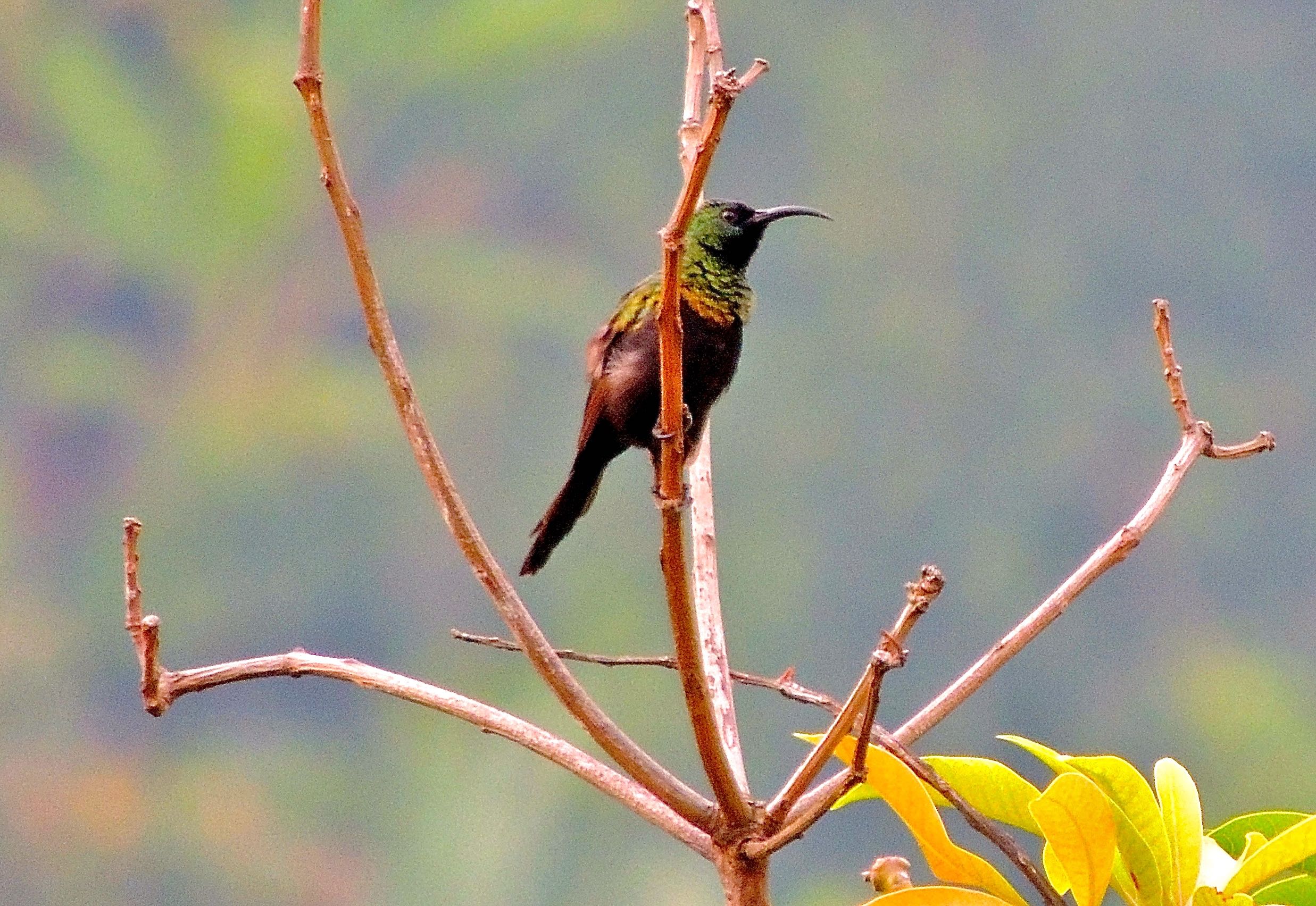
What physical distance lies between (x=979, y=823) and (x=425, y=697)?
0.37 metres

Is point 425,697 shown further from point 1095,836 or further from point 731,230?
point 731,230

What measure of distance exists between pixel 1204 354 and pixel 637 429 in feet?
7.63

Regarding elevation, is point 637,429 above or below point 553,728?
above

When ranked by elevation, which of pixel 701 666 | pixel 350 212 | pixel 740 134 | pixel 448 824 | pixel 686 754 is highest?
pixel 740 134

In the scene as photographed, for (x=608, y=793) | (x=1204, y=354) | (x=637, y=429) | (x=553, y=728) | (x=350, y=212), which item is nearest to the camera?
(x=350, y=212)

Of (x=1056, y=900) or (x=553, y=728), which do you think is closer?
(x=1056, y=900)

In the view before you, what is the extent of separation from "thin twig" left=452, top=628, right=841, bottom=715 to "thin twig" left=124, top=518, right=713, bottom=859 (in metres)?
0.05

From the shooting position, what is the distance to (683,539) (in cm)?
91

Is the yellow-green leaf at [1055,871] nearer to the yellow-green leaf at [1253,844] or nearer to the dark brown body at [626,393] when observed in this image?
the yellow-green leaf at [1253,844]

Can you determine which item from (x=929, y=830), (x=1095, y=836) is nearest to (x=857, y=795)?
(x=929, y=830)

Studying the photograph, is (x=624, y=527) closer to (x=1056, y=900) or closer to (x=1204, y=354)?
(x=1204, y=354)

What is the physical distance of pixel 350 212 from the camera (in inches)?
32.1

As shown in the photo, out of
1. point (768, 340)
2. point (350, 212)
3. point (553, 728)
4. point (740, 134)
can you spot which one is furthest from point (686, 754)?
point (350, 212)

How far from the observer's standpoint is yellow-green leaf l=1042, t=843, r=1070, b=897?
97 centimetres
